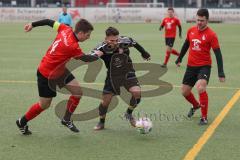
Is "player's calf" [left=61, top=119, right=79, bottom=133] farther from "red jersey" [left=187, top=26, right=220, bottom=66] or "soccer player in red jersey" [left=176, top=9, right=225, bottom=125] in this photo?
"red jersey" [left=187, top=26, right=220, bottom=66]

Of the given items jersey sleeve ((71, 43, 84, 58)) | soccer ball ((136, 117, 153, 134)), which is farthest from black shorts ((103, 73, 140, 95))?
jersey sleeve ((71, 43, 84, 58))

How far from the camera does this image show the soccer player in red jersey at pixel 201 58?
8992mm

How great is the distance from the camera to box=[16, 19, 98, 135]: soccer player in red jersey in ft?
25.8

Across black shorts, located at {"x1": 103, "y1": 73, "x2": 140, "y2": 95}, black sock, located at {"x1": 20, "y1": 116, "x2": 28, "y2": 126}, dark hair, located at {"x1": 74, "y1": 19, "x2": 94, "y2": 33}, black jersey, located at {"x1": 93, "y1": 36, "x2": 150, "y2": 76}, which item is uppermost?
dark hair, located at {"x1": 74, "y1": 19, "x2": 94, "y2": 33}

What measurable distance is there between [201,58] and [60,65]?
8.55 feet

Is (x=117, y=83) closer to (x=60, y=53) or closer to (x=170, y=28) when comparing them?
(x=60, y=53)

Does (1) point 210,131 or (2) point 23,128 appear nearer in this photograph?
(2) point 23,128

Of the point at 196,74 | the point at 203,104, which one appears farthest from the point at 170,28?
the point at 203,104

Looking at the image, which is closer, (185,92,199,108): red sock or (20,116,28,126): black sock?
(20,116,28,126): black sock

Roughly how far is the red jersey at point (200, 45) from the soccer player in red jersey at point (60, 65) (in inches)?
80.4

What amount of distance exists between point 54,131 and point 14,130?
65 centimetres

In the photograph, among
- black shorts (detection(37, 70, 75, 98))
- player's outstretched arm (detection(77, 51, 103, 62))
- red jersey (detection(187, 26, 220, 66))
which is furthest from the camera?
red jersey (detection(187, 26, 220, 66))

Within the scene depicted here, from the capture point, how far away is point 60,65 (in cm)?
810

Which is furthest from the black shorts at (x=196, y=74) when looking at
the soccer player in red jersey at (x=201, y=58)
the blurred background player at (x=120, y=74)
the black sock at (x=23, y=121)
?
the black sock at (x=23, y=121)
